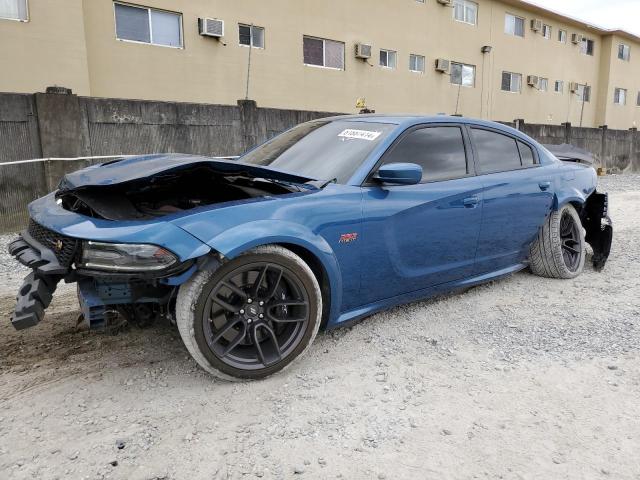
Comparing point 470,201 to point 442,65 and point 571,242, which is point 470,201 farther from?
point 442,65

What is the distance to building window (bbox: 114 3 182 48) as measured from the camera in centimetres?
1137

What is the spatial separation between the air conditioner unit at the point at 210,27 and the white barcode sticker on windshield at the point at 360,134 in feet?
33.1

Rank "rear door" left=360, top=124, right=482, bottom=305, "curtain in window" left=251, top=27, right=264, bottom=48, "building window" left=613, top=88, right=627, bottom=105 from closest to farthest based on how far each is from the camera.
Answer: "rear door" left=360, top=124, right=482, bottom=305 → "curtain in window" left=251, top=27, right=264, bottom=48 → "building window" left=613, top=88, right=627, bottom=105

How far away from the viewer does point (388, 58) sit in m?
17.2

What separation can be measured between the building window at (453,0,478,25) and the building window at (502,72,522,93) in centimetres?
300

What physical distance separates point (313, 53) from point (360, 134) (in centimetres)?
1240

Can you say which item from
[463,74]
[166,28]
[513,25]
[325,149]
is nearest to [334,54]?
[166,28]

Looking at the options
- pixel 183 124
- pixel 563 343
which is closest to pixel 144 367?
pixel 563 343

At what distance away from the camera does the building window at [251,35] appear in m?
13.3

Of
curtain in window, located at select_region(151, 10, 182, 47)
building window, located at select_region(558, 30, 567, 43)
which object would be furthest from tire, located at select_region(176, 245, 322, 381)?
building window, located at select_region(558, 30, 567, 43)

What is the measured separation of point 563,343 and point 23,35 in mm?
10857

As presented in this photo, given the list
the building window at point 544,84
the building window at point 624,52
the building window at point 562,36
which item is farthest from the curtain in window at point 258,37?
the building window at point 624,52

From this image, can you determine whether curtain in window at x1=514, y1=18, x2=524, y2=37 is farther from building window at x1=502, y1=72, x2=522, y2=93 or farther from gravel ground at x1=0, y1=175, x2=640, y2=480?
gravel ground at x1=0, y1=175, x2=640, y2=480

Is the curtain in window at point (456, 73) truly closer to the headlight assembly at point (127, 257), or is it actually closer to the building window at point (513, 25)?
the building window at point (513, 25)
